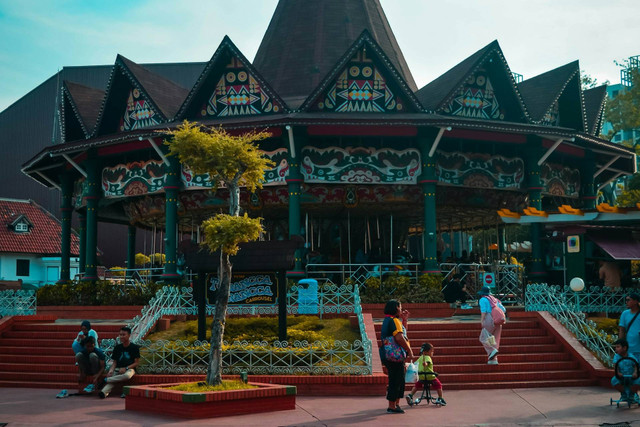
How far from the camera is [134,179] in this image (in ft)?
79.6

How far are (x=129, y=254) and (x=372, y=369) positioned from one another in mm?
19533

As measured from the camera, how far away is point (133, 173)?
79.8ft

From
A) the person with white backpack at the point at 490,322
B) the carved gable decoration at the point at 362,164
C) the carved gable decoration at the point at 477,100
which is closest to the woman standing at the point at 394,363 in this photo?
the person with white backpack at the point at 490,322

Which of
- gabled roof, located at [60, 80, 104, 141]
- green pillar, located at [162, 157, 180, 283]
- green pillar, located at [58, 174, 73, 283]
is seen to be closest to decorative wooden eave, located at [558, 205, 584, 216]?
green pillar, located at [162, 157, 180, 283]

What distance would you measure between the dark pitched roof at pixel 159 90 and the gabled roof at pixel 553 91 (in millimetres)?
12229

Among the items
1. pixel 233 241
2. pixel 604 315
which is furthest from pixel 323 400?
pixel 604 315

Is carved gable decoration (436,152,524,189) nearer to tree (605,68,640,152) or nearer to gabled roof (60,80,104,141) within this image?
gabled roof (60,80,104,141)

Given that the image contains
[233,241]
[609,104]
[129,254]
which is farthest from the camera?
[609,104]

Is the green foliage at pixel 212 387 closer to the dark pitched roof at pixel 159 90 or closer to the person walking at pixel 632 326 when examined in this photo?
the person walking at pixel 632 326

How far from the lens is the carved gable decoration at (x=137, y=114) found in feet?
79.8

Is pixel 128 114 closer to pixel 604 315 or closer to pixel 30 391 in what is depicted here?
pixel 30 391

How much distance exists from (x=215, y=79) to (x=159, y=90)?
287 cm

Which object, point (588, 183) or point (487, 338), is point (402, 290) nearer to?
point (487, 338)

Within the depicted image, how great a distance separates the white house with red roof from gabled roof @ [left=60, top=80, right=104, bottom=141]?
19.6 metres
